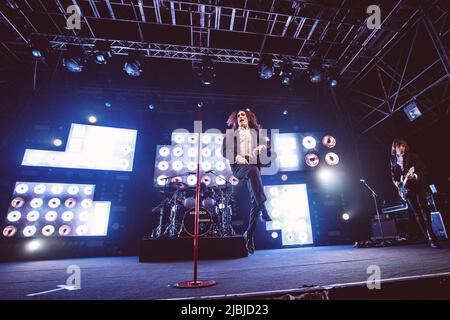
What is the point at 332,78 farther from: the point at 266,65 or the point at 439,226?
the point at 439,226

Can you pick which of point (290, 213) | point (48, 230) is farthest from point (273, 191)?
point (48, 230)

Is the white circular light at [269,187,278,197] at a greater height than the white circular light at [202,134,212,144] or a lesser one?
lesser

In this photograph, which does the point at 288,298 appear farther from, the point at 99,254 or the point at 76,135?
the point at 76,135

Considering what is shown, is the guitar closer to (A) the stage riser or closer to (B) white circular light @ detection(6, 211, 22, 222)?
(A) the stage riser

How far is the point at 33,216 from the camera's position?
6.11 meters

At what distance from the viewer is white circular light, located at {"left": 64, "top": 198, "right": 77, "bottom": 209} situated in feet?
21.1

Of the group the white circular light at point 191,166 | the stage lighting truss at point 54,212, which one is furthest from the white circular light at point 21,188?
the white circular light at point 191,166

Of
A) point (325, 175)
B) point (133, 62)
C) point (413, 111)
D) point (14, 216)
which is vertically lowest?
point (14, 216)

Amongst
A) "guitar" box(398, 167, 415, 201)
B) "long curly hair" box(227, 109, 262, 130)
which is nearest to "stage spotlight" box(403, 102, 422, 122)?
"guitar" box(398, 167, 415, 201)

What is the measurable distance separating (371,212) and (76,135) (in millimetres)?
10438

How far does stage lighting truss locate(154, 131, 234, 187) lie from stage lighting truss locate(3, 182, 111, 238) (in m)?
2.05

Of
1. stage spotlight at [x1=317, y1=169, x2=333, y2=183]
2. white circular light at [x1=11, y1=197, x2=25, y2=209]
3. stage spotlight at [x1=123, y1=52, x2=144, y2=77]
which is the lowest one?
white circular light at [x1=11, y1=197, x2=25, y2=209]

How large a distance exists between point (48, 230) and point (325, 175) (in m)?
9.03

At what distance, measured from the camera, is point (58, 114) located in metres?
A: 7.36
